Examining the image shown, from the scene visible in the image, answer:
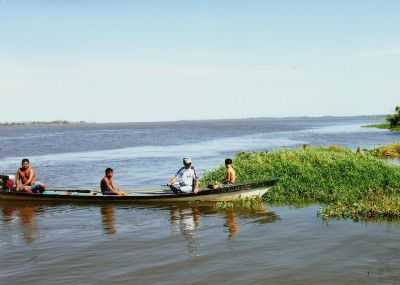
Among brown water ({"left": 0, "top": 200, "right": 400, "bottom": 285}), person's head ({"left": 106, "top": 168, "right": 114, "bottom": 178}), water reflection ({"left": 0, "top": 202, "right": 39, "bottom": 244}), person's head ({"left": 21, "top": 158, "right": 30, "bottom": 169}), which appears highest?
person's head ({"left": 21, "top": 158, "right": 30, "bottom": 169})

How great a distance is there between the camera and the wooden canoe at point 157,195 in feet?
65.4

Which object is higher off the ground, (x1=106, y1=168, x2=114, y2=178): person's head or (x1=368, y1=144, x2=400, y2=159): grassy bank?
(x1=106, y1=168, x2=114, y2=178): person's head

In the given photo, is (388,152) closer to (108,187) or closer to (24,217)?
(108,187)

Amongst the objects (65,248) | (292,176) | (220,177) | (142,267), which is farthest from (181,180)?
(142,267)

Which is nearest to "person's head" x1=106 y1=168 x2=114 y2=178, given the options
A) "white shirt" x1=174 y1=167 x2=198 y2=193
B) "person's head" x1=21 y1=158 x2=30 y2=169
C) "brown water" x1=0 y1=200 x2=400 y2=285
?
"brown water" x1=0 y1=200 x2=400 y2=285

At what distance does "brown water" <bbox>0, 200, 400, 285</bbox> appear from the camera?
11258mm

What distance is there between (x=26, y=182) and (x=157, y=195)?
6.66m

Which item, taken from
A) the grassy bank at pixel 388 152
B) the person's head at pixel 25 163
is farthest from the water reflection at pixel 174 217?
the grassy bank at pixel 388 152

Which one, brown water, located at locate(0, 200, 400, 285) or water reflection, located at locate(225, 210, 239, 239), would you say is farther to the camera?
water reflection, located at locate(225, 210, 239, 239)

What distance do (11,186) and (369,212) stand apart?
1587 centimetres

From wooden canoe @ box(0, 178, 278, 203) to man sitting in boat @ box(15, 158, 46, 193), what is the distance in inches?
10.8

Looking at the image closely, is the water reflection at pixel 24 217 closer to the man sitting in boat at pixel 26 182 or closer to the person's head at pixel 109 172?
the man sitting in boat at pixel 26 182

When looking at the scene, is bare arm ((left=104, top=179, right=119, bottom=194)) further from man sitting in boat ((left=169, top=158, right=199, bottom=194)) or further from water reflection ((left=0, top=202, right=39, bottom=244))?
water reflection ((left=0, top=202, right=39, bottom=244))

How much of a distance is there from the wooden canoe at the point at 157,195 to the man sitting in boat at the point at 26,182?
275 millimetres
